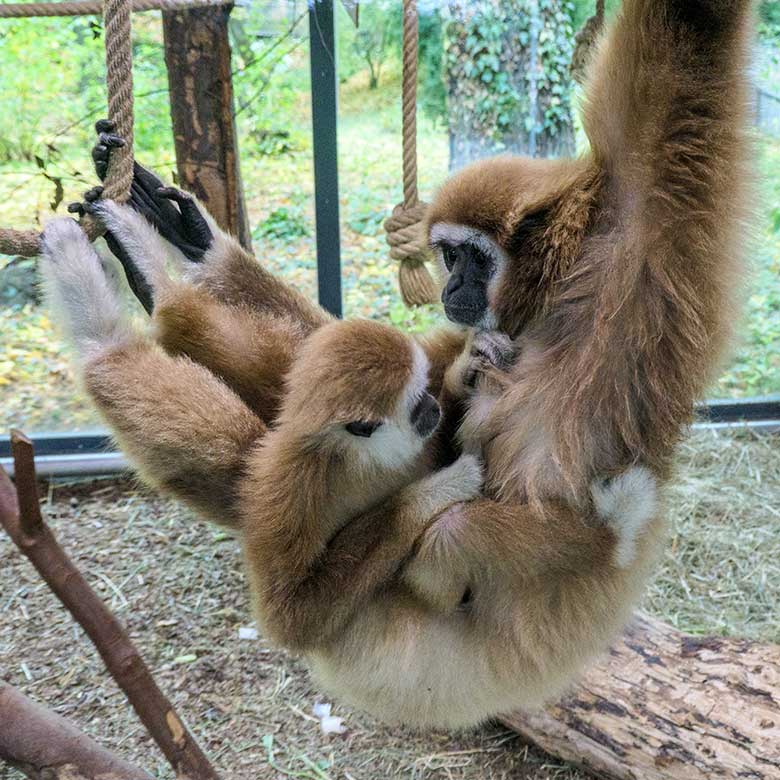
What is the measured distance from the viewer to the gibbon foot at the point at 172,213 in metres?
3.32

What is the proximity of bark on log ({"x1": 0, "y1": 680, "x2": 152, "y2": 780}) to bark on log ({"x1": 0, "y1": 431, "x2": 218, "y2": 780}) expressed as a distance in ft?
0.63

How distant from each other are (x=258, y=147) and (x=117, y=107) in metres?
2.94

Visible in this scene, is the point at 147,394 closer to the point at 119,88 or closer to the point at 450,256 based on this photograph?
the point at 119,88

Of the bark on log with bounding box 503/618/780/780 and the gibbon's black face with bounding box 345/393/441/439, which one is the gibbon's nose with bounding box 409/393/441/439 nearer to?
the gibbon's black face with bounding box 345/393/441/439

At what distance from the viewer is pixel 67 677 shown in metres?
4.27

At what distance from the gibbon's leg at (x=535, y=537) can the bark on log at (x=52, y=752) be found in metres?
1.09

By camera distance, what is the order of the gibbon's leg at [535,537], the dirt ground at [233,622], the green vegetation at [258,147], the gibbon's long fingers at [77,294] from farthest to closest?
the green vegetation at [258,147] < the dirt ground at [233,622] < the gibbon's long fingers at [77,294] < the gibbon's leg at [535,537]

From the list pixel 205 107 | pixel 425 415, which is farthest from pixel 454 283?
pixel 205 107

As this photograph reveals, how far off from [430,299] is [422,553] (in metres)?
1.44

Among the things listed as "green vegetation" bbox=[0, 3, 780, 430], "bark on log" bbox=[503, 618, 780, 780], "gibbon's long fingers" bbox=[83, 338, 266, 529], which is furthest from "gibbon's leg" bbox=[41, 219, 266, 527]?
"bark on log" bbox=[503, 618, 780, 780]

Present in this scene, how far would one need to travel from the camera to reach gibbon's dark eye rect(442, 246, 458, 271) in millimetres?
2896

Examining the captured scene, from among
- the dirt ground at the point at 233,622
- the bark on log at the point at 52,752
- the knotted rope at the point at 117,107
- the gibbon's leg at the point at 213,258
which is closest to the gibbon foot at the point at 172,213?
the gibbon's leg at the point at 213,258

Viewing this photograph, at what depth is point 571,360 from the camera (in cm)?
253

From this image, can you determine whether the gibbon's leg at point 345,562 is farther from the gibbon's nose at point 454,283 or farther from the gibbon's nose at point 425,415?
the gibbon's nose at point 454,283
